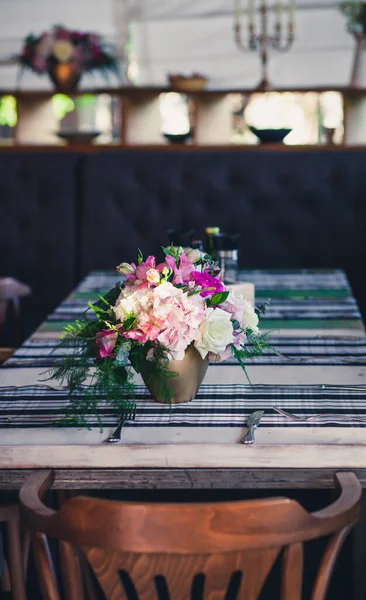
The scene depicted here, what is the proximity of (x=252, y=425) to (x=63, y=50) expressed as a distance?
8.90ft

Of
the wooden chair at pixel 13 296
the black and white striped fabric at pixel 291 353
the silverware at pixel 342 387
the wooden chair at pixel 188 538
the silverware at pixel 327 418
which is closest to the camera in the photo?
the wooden chair at pixel 188 538

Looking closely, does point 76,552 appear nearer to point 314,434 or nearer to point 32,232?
point 314,434

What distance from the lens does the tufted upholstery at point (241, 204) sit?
343cm

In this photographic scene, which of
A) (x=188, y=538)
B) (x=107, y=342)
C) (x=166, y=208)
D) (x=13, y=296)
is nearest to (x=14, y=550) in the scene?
(x=107, y=342)

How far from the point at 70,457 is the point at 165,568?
0.35 m

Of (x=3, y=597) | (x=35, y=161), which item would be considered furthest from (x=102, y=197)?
(x=3, y=597)

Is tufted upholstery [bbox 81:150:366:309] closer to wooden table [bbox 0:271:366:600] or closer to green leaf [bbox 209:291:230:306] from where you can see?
wooden table [bbox 0:271:366:600]

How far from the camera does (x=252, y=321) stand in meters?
1.35

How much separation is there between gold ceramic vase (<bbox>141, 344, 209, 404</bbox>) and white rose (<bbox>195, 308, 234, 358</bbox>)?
0.05 metres

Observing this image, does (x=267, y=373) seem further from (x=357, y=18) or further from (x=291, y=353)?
(x=357, y=18)

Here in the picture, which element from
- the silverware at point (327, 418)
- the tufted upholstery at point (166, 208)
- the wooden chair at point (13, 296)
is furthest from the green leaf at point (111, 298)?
the tufted upholstery at point (166, 208)

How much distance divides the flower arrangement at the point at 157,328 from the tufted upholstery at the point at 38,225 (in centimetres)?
221

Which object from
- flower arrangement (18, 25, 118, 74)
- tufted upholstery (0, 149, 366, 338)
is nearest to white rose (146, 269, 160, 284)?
tufted upholstery (0, 149, 366, 338)

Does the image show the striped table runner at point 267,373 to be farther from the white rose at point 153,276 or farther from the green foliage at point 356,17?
the green foliage at point 356,17
